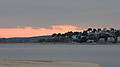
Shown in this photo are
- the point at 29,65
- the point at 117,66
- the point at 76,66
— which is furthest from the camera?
the point at 117,66

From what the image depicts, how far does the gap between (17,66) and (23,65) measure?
2.56 ft

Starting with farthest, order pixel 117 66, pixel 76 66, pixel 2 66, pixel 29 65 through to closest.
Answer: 1. pixel 117 66
2. pixel 76 66
3. pixel 29 65
4. pixel 2 66

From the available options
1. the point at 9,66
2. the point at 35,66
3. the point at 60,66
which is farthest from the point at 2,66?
the point at 60,66

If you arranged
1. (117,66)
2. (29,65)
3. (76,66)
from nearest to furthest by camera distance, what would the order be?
(29,65)
(76,66)
(117,66)

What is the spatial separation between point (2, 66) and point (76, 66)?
5.64m

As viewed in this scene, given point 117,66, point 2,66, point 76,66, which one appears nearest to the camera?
point 2,66

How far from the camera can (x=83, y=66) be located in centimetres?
3020

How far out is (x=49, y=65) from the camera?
94.5 feet

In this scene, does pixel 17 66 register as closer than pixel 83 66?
Yes

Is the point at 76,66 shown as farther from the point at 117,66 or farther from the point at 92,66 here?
the point at 117,66

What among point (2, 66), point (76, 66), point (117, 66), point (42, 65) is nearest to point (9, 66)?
point (2, 66)

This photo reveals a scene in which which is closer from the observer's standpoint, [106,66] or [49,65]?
[49,65]

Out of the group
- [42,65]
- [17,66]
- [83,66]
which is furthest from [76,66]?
[17,66]

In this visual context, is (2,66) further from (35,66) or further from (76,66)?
(76,66)
